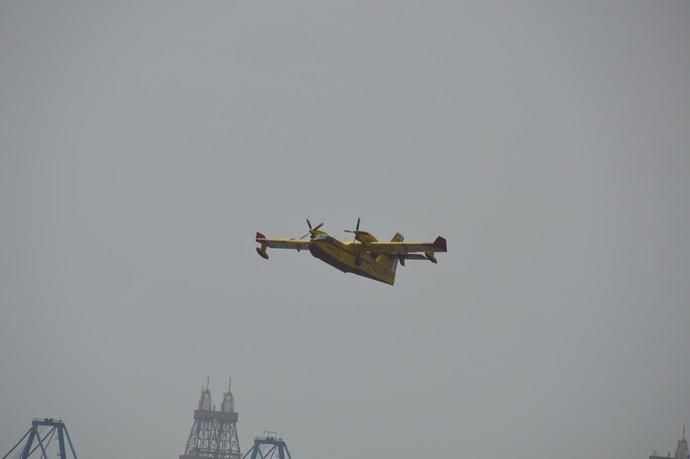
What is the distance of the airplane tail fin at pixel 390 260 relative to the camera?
10919cm

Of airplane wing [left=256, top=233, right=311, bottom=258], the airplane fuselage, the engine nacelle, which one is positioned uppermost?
airplane wing [left=256, top=233, right=311, bottom=258]

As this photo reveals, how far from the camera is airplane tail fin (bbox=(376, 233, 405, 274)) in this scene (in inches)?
4299

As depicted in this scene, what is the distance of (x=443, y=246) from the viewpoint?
102 meters

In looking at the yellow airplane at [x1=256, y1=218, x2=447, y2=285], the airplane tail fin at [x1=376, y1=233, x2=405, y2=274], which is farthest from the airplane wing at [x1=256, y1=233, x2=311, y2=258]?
the airplane tail fin at [x1=376, y1=233, x2=405, y2=274]

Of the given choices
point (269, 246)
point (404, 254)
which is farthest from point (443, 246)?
point (269, 246)

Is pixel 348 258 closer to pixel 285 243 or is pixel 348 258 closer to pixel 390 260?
pixel 390 260

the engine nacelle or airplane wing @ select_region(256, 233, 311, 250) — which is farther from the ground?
airplane wing @ select_region(256, 233, 311, 250)

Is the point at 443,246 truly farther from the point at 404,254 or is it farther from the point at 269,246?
the point at 269,246

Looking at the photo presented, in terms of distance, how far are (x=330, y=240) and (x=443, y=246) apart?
10421 mm

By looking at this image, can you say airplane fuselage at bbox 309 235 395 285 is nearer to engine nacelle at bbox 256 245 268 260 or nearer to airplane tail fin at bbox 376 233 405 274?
airplane tail fin at bbox 376 233 405 274

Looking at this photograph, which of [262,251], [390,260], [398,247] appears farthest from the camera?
[262,251]

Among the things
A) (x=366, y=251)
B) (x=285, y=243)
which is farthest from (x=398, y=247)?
(x=285, y=243)

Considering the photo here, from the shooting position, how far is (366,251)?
4181 inches

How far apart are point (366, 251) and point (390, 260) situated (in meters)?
5.18
